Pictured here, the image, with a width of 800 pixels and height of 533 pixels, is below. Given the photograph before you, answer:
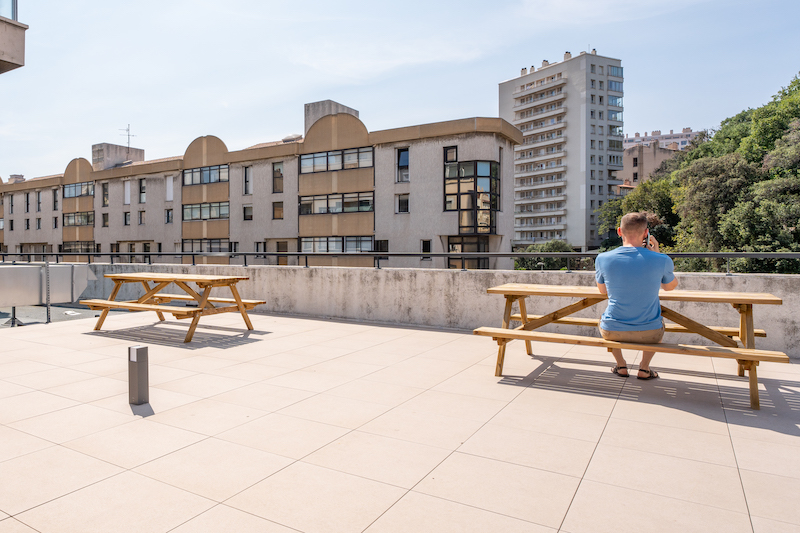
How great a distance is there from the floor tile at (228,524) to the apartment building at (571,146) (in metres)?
89.8

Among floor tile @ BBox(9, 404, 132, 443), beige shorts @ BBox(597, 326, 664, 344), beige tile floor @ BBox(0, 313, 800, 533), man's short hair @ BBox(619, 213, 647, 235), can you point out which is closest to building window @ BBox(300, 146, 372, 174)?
beige tile floor @ BBox(0, 313, 800, 533)

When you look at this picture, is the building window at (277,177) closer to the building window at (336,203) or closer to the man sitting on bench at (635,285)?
the building window at (336,203)

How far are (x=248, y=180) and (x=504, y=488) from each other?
136ft

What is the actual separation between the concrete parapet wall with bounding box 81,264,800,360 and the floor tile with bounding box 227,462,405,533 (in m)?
5.74

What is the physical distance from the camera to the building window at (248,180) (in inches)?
1623

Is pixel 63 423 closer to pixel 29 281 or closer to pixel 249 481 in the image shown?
pixel 249 481

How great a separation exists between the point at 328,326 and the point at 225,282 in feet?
7.18

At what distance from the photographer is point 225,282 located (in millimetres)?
8000

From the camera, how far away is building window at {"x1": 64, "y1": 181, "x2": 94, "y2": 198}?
2035 inches

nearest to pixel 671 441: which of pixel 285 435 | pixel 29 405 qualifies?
pixel 285 435

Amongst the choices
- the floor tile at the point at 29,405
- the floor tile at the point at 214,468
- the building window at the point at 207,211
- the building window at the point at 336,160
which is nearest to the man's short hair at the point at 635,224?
the floor tile at the point at 214,468

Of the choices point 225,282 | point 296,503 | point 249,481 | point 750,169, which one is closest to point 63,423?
point 249,481

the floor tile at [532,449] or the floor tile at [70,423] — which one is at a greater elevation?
the floor tile at [70,423]

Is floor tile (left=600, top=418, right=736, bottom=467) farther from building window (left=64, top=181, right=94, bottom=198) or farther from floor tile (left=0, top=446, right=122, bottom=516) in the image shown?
building window (left=64, top=181, right=94, bottom=198)
